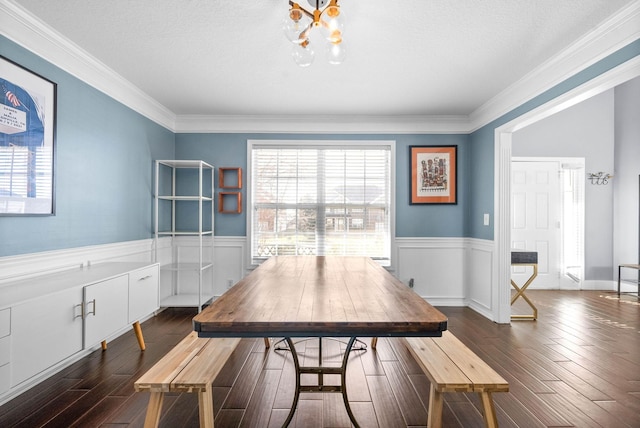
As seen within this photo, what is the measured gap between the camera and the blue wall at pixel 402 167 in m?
4.62

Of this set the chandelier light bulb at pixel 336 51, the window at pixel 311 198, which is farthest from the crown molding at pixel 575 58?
the chandelier light bulb at pixel 336 51

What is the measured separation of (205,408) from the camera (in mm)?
1573

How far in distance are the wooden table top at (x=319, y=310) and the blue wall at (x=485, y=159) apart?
7.73 ft

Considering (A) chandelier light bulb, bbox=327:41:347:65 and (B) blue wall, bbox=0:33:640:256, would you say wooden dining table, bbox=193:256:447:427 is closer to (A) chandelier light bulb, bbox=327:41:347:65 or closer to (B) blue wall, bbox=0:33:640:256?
(A) chandelier light bulb, bbox=327:41:347:65

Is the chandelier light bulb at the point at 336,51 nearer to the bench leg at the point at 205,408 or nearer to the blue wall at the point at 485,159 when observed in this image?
the bench leg at the point at 205,408

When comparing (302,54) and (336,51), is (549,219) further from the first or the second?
(302,54)

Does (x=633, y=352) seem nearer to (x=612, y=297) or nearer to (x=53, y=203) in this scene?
(x=612, y=297)

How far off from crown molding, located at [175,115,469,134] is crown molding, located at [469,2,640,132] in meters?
0.76

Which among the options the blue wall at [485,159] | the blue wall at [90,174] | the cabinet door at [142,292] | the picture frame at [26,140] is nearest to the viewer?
the picture frame at [26,140]

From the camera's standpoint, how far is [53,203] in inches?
101

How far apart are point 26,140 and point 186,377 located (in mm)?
2035

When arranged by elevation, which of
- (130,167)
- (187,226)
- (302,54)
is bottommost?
(187,226)

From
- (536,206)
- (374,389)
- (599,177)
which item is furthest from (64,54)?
(599,177)

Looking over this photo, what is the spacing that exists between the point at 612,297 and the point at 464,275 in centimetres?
241
